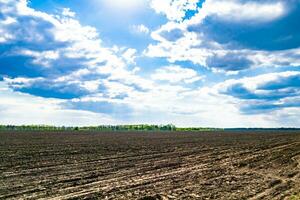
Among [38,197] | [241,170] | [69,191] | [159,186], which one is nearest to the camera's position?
[38,197]

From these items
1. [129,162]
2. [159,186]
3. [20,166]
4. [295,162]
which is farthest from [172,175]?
[295,162]

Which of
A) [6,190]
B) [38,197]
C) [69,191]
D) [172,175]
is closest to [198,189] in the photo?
[172,175]

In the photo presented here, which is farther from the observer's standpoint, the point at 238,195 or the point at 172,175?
the point at 172,175

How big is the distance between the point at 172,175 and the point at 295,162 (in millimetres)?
8910

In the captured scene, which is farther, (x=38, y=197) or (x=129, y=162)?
(x=129, y=162)

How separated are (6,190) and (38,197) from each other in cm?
168

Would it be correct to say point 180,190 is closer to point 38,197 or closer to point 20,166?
point 38,197

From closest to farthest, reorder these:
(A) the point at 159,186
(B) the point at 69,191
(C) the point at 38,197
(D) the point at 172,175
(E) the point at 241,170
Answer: (C) the point at 38,197
(B) the point at 69,191
(A) the point at 159,186
(D) the point at 172,175
(E) the point at 241,170

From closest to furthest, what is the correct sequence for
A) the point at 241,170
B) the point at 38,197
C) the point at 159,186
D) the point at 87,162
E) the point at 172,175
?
1. the point at 38,197
2. the point at 159,186
3. the point at 172,175
4. the point at 241,170
5. the point at 87,162

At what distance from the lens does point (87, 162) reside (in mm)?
21094

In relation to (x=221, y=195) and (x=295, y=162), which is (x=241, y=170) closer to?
(x=295, y=162)

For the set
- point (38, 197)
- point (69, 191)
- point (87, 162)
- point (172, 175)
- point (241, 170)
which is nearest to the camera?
point (38, 197)

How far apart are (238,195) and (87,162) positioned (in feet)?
34.8

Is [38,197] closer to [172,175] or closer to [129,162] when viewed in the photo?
[172,175]
